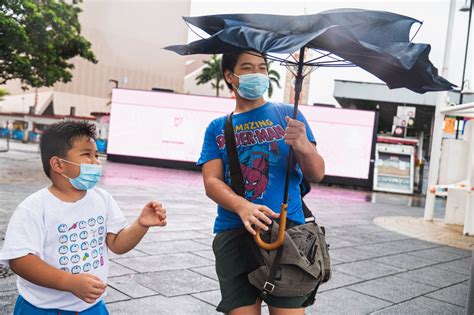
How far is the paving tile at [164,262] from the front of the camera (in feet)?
15.8

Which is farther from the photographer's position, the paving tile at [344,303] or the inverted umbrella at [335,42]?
the paving tile at [344,303]

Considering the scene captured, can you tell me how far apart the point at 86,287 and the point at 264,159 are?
0.93 m

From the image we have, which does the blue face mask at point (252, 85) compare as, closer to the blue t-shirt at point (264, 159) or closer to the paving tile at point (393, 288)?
the blue t-shirt at point (264, 159)

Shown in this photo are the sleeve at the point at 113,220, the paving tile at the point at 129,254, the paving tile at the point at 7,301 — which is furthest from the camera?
the paving tile at the point at 129,254

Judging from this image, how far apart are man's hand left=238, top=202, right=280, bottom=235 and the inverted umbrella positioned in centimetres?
10

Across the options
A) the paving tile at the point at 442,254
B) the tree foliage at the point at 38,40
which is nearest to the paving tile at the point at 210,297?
the paving tile at the point at 442,254

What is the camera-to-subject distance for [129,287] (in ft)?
13.5

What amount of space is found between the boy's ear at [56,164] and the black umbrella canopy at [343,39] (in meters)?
0.78

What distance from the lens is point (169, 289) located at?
4.17 metres

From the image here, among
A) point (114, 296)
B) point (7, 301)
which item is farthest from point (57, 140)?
point (114, 296)

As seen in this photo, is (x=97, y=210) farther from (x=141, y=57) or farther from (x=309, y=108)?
(x=141, y=57)

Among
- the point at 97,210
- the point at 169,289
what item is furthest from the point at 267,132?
the point at 169,289

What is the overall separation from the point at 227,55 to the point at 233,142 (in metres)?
0.42

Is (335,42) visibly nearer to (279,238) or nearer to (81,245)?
(279,238)
